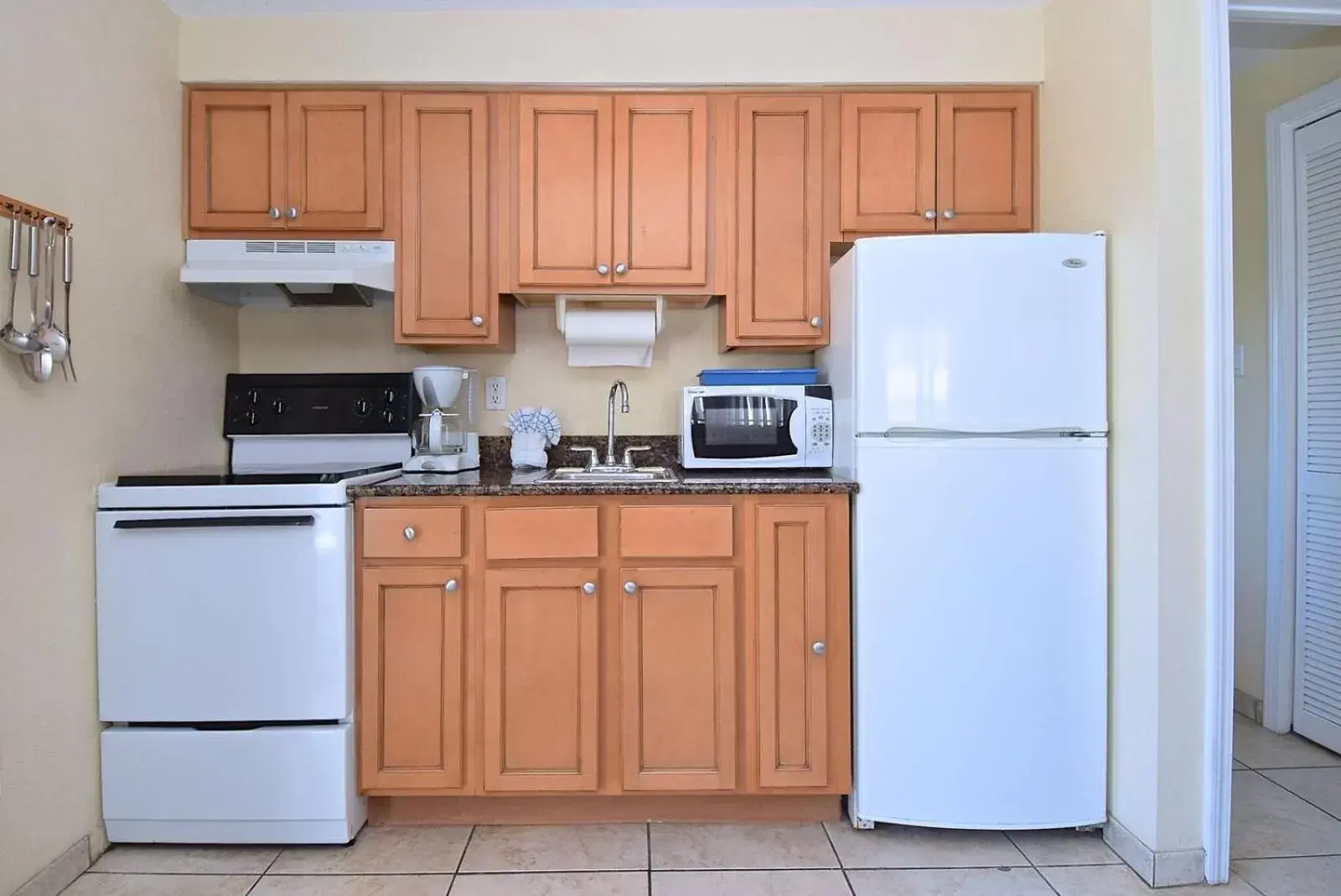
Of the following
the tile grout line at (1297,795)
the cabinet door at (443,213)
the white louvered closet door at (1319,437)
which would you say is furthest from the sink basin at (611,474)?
the white louvered closet door at (1319,437)

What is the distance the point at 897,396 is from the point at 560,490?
0.89m

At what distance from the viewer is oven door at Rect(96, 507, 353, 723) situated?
1853 millimetres

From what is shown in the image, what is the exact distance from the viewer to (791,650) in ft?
6.46

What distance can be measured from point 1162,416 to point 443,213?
1.99 meters

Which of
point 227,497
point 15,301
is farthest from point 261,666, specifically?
point 15,301

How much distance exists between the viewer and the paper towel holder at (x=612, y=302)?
235 centimetres

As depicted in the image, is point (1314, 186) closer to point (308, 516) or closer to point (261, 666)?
point (308, 516)

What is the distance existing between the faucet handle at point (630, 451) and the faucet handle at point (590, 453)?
0.33 ft

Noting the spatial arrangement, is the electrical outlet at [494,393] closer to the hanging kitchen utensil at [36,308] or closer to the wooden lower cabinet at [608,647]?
the wooden lower cabinet at [608,647]

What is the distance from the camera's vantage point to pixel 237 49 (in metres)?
2.22

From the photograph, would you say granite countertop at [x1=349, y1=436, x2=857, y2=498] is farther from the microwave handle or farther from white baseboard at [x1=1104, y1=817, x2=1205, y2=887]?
white baseboard at [x1=1104, y1=817, x2=1205, y2=887]

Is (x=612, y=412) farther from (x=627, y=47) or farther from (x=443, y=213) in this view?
(x=627, y=47)

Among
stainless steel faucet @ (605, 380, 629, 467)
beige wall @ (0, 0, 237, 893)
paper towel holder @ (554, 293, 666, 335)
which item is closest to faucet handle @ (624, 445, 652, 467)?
stainless steel faucet @ (605, 380, 629, 467)

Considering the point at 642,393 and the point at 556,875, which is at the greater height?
the point at 642,393
